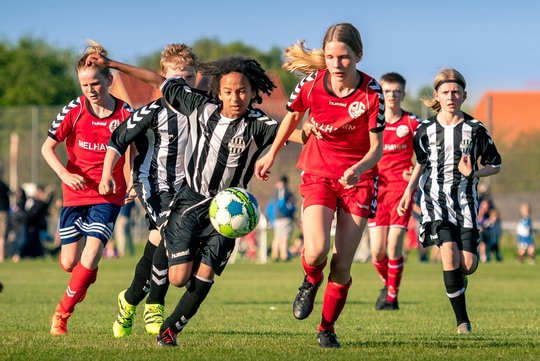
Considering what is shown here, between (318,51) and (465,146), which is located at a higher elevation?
(318,51)

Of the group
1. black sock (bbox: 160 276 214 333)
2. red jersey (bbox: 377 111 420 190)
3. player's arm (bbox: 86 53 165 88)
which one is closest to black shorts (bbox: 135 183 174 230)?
black sock (bbox: 160 276 214 333)

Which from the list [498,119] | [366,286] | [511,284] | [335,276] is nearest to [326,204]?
[335,276]

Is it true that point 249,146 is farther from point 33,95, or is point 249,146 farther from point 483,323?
point 33,95

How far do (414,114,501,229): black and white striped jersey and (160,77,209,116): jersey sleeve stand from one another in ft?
8.97

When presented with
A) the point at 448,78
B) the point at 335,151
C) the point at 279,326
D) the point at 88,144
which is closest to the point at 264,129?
the point at 335,151

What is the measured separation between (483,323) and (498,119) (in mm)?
20925

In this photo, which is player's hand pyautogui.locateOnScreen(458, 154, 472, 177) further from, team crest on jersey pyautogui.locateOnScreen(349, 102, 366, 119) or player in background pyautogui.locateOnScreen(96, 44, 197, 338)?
Answer: player in background pyautogui.locateOnScreen(96, 44, 197, 338)

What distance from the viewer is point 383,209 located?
12078mm

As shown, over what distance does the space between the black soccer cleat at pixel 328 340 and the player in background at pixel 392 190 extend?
429 cm

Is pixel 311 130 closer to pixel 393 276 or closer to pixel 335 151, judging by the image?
pixel 335 151

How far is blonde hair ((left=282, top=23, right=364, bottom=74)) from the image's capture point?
24.8 ft

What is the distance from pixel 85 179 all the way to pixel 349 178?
8.82ft

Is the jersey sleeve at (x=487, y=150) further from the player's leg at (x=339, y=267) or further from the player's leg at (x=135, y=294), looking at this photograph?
the player's leg at (x=135, y=294)

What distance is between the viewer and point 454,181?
9562mm
